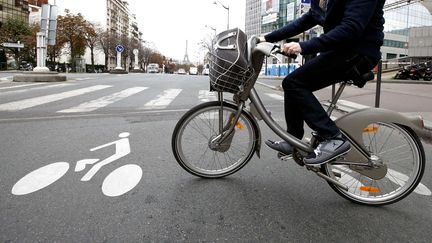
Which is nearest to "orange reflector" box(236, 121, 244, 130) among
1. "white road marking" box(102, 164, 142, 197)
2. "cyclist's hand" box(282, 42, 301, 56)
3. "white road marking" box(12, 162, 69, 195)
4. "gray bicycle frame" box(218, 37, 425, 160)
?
"gray bicycle frame" box(218, 37, 425, 160)

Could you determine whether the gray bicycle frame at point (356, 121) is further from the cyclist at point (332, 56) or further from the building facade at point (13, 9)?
the building facade at point (13, 9)

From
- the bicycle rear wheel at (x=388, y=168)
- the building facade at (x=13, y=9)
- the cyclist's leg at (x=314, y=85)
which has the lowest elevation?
the bicycle rear wheel at (x=388, y=168)

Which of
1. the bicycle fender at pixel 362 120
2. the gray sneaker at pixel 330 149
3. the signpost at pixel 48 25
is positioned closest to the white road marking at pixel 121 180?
the gray sneaker at pixel 330 149

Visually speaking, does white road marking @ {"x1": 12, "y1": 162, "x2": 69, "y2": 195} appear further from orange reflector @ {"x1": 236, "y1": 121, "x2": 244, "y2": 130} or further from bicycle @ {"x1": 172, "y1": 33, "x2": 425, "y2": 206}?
orange reflector @ {"x1": 236, "y1": 121, "x2": 244, "y2": 130}

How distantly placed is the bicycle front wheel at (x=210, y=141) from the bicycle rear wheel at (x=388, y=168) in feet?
2.56

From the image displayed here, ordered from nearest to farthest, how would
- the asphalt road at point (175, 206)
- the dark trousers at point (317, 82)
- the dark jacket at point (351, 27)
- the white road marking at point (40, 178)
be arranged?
the asphalt road at point (175, 206)
the dark jacket at point (351, 27)
the dark trousers at point (317, 82)
the white road marking at point (40, 178)

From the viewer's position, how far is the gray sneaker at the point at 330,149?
2.66 meters

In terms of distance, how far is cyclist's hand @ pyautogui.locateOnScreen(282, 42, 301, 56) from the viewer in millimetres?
2418

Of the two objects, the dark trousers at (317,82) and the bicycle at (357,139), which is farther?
the bicycle at (357,139)

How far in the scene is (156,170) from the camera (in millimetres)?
3500

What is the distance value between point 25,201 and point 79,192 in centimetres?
39

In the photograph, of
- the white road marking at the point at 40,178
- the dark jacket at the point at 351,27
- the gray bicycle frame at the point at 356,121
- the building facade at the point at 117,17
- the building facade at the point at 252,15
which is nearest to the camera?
the dark jacket at the point at 351,27

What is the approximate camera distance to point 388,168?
9.37 ft

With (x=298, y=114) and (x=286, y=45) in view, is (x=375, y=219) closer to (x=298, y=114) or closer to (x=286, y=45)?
(x=298, y=114)
